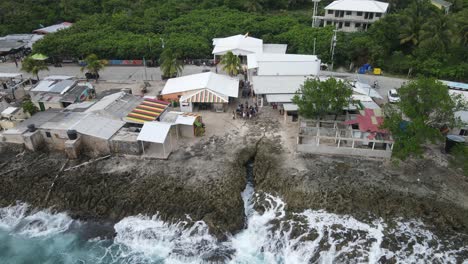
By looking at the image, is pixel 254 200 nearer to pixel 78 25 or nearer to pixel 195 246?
pixel 195 246

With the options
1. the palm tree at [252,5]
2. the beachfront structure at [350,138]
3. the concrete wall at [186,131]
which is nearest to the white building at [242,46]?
the palm tree at [252,5]

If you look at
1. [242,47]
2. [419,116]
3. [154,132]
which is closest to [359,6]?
[242,47]

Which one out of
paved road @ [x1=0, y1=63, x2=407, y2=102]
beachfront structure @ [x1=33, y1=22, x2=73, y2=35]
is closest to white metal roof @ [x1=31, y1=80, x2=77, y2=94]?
paved road @ [x1=0, y1=63, x2=407, y2=102]

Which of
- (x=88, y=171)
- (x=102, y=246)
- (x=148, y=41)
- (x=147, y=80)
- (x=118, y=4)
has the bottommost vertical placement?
(x=102, y=246)

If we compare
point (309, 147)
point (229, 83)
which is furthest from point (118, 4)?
point (309, 147)

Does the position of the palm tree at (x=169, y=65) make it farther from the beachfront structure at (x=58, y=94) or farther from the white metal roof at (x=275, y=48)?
the white metal roof at (x=275, y=48)
